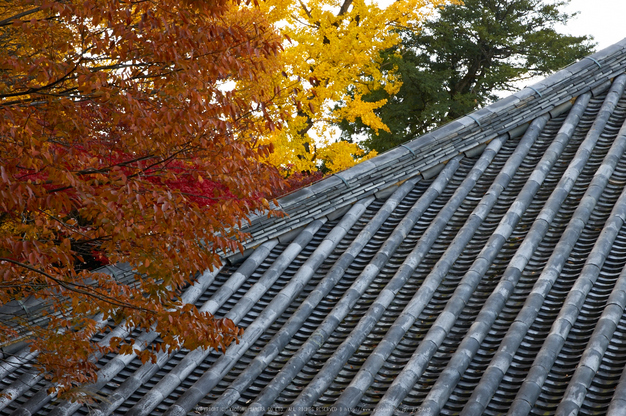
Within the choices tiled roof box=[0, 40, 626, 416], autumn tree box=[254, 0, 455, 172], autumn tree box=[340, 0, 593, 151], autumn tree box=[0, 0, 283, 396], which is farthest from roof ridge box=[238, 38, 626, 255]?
autumn tree box=[340, 0, 593, 151]

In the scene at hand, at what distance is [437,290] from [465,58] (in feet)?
76.6

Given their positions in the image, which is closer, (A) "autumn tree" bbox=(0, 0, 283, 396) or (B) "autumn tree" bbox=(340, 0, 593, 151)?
(A) "autumn tree" bbox=(0, 0, 283, 396)

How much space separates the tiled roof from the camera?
195 inches

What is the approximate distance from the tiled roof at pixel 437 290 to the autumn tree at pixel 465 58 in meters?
17.6

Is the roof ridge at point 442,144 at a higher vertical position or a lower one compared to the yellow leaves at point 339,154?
higher

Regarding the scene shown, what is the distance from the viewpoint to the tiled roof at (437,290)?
496 centimetres

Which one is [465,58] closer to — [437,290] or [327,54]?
[327,54]

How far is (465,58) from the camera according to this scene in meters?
27.3

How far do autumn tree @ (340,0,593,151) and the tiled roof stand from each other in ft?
57.8

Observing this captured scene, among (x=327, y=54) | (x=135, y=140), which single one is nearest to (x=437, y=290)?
(x=135, y=140)

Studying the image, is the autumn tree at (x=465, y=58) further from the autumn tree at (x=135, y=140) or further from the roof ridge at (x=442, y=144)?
the autumn tree at (x=135, y=140)

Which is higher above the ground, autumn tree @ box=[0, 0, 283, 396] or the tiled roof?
autumn tree @ box=[0, 0, 283, 396]

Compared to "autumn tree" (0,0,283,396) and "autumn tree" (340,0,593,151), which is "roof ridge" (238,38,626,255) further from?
"autumn tree" (340,0,593,151)

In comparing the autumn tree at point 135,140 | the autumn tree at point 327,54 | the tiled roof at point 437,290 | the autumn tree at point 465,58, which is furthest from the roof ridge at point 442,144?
the autumn tree at point 465,58
